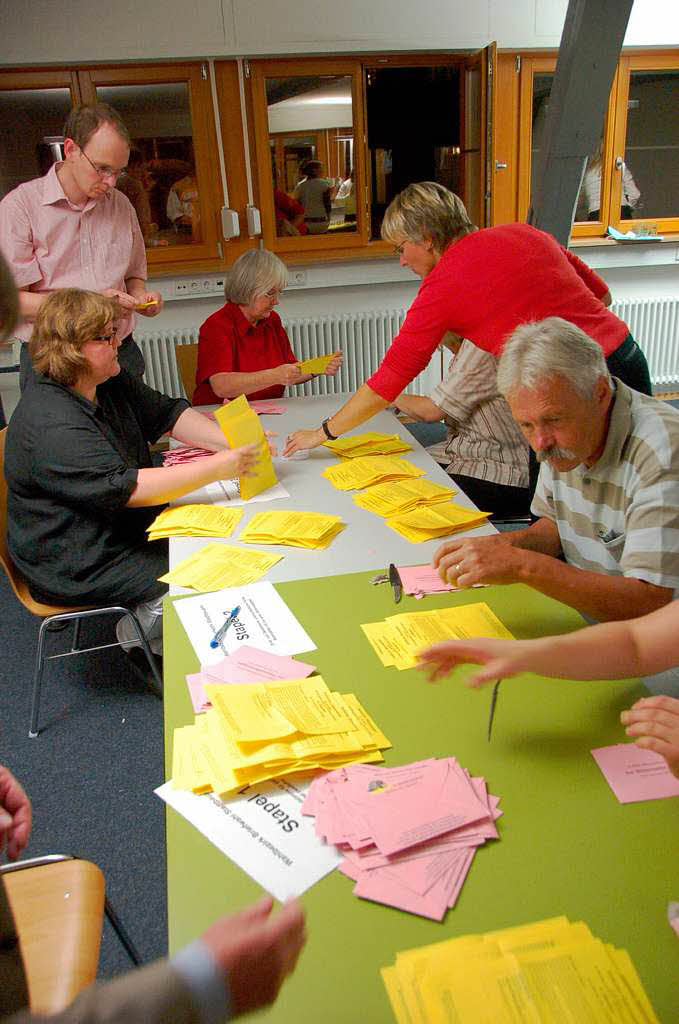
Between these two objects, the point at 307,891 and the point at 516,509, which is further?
the point at 516,509

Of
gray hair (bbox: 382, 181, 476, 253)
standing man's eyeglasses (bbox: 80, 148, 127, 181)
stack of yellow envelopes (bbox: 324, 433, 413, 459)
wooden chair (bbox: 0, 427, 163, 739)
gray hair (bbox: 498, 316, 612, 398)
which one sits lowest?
wooden chair (bbox: 0, 427, 163, 739)

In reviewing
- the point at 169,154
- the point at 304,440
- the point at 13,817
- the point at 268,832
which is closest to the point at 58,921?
the point at 13,817

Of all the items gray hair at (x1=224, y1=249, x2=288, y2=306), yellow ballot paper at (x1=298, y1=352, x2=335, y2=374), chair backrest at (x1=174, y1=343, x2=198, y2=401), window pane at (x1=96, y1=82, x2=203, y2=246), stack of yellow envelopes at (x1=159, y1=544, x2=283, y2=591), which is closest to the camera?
stack of yellow envelopes at (x1=159, y1=544, x2=283, y2=591)

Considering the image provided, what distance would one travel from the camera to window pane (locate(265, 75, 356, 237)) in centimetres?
489

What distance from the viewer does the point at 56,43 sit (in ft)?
14.6

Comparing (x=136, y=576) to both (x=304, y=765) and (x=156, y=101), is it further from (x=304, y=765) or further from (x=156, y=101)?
(x=156, y=101)

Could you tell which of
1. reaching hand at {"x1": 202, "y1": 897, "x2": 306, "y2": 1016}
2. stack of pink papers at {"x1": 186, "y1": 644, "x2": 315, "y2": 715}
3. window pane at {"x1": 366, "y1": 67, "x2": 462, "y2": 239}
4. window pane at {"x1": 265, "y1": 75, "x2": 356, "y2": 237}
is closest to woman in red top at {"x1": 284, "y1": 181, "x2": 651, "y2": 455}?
stack of pink papers at {"x1": 186, "y1": 644, "x2": 315, "y2": 715}

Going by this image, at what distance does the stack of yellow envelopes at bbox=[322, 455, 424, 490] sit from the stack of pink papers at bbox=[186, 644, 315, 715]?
39.9 inches

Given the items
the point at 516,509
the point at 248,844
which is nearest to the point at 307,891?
the point at 248,844

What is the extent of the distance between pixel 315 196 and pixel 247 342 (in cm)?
204

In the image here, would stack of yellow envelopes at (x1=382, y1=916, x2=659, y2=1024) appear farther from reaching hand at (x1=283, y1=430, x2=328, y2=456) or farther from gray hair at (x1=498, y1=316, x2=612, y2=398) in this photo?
reaching hand at (x1=283, y1=430, x2=328, y2=456)

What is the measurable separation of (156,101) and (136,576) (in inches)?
142

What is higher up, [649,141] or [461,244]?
[649,141]

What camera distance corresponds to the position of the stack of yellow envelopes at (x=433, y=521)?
6.56 ft
